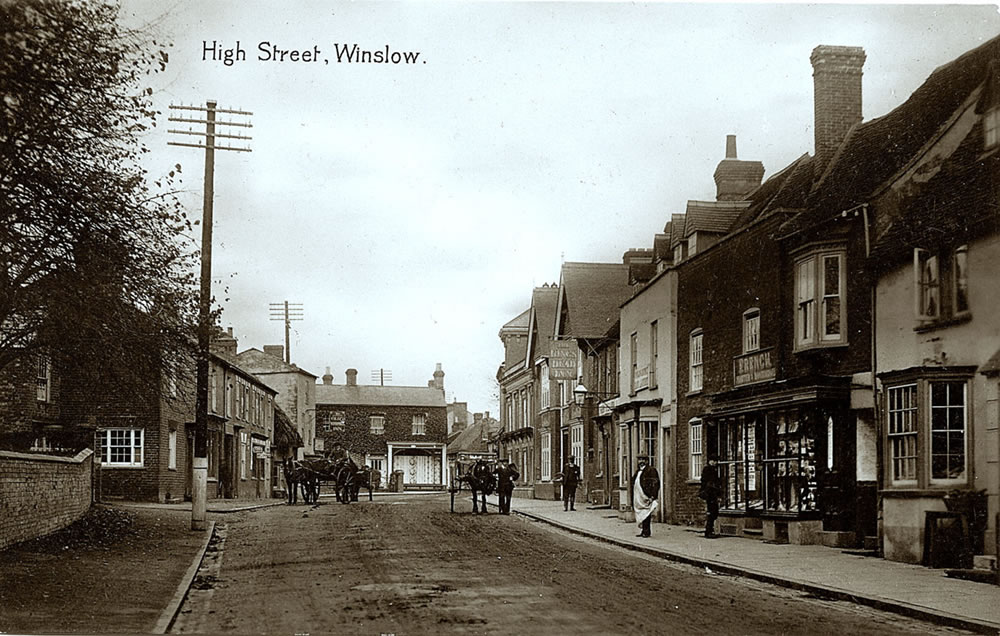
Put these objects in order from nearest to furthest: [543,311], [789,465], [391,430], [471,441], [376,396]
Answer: [789,465] → [543,311] → [471,441] → [391,430] → [376,396]

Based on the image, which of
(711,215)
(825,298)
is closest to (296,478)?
(711,215)

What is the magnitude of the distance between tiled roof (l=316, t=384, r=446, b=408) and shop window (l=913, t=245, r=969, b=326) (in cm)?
7130

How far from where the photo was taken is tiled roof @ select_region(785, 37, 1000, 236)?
19000mm

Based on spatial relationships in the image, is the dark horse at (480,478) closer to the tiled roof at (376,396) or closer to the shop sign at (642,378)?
the shop sign at (642,378)

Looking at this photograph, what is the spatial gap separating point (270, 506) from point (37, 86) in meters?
22.4

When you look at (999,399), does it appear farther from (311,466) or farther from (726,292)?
(311,466)

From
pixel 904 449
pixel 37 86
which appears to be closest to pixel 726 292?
pixel 904 449

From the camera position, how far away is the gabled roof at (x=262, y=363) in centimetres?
6650

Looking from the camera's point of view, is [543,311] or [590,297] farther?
[543,311]

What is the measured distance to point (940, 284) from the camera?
16812 millimetres

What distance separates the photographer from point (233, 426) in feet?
148

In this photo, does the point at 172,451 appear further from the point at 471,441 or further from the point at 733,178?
the point at 471,441

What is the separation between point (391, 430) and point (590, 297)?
4574cm

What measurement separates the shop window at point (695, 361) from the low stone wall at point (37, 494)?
13702mm
